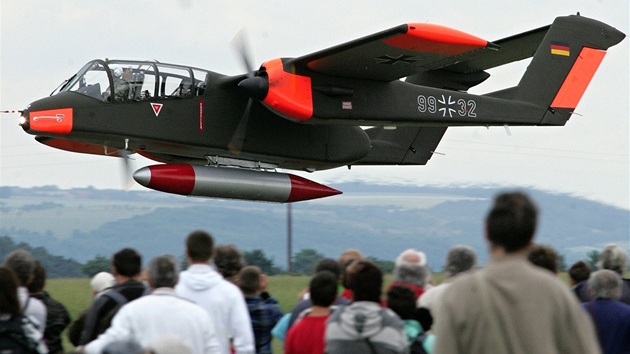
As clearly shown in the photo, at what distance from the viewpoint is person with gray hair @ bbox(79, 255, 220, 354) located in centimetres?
605

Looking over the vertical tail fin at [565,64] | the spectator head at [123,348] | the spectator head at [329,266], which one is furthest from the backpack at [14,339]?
the vertical tail fin at [565,64]

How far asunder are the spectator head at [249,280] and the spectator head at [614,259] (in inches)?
125

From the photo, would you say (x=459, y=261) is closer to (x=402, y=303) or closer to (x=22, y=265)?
(x=402, y=303)

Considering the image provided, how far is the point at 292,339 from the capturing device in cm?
649

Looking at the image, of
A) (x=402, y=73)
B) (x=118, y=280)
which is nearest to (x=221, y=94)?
(x=402, y=73)

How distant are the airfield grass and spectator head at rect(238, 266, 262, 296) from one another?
8790 millimetres

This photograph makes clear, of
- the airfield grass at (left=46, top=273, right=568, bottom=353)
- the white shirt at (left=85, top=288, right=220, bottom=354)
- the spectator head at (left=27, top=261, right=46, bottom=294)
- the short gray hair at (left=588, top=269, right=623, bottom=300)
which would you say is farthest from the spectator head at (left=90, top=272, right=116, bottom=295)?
the airfield grass at (left=46, top=273, right=568, bottom=353)

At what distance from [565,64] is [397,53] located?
20.7ft

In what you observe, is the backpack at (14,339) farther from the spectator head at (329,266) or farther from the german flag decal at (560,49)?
the german flag decal at (560,49)

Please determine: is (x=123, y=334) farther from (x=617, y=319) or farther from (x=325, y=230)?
(x=325, y=230)

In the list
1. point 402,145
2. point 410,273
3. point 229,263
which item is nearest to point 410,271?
point 410,273

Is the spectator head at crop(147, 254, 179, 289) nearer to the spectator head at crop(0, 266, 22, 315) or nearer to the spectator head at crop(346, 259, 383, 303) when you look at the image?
the spectator head at crop(0, 266, 22, 315)

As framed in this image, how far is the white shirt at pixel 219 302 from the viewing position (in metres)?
7.00

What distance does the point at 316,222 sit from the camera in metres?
31.8
